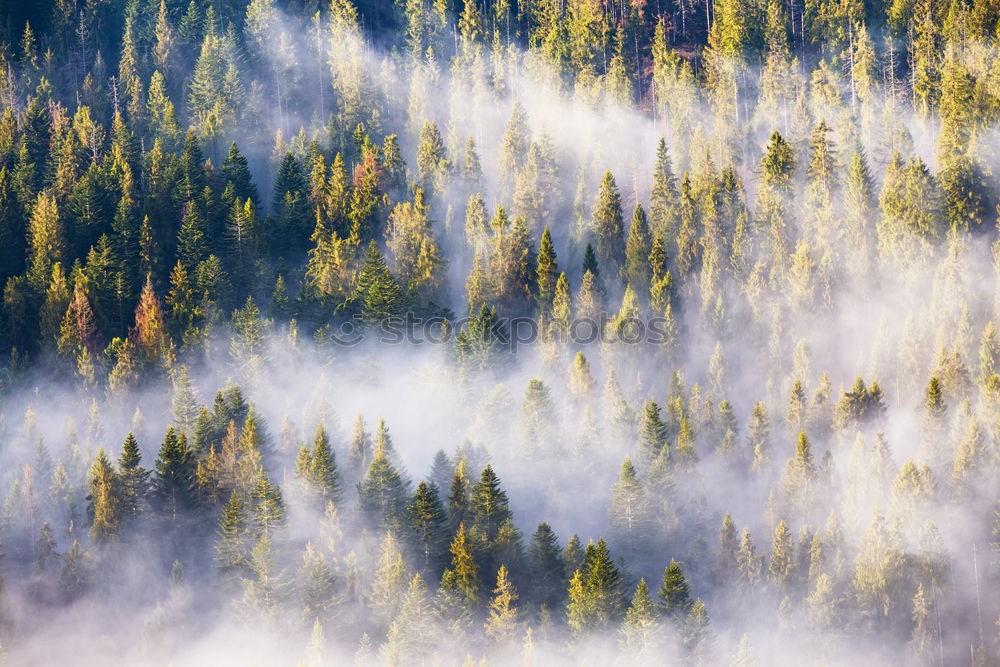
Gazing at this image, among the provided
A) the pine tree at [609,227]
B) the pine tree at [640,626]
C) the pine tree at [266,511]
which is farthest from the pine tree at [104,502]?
the pine tree at [609,227]

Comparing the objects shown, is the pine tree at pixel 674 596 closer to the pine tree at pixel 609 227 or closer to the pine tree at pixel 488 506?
the pine tree at pixel 488 506

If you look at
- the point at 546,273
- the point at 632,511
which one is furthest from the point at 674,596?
the point at 546,273

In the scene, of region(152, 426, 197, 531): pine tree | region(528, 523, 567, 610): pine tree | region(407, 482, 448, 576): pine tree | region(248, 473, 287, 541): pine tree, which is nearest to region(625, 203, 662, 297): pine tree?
region(528, 523, 567, 610): pine tree

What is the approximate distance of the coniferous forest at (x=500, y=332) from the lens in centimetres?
9488

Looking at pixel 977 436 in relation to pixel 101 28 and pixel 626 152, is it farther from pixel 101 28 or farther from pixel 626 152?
pixel 101 28

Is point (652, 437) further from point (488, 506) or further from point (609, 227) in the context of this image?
point (609, 227)

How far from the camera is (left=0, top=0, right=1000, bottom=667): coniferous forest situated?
3735 inches

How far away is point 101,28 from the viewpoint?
504ft

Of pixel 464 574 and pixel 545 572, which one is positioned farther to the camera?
pixel 545 572

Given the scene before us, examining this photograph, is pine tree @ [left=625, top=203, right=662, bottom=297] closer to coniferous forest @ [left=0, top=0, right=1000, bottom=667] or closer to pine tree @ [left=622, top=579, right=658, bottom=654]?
coniferous forest @ [left=0, top=0, right=1000, bottom=667]

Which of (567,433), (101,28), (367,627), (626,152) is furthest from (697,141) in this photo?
(101,28)

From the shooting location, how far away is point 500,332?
113562 millimetres

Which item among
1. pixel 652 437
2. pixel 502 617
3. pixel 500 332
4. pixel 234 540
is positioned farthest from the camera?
pixel 500 332

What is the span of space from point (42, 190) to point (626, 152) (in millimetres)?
60686
